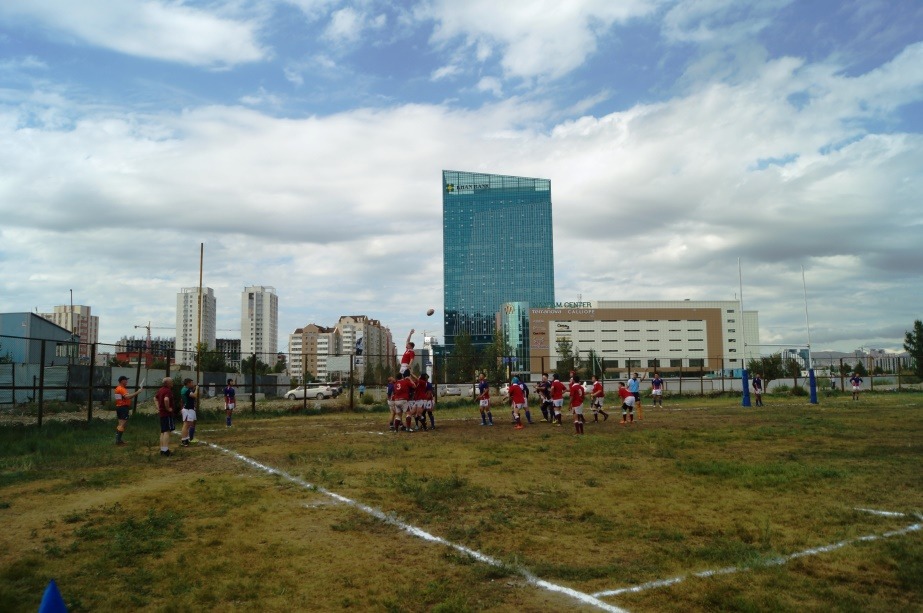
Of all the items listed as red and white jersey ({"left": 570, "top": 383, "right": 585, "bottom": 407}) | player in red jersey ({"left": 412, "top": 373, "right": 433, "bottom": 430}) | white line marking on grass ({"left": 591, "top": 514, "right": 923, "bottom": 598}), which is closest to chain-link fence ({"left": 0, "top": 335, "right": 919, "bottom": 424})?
red and white jersey ({"left": 570, "top": 383, "right": 585, "bottom": 407})

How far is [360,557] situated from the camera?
7238mm

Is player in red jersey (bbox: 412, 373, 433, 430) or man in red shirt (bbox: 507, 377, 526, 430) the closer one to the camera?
player in red jersey (bbox: 412, 373, 433, 430)

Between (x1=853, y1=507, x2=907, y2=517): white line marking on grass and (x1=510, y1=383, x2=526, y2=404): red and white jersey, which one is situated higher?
(x1=510, y1=383, x2=526, y2=404): red and white jersey

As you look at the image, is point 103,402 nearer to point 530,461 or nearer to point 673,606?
point 530,461

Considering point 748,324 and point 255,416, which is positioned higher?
point 748,324

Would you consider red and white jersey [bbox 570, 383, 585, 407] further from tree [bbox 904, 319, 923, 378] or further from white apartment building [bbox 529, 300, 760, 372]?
white apartment building [bbox 529, 300, 760, 372]

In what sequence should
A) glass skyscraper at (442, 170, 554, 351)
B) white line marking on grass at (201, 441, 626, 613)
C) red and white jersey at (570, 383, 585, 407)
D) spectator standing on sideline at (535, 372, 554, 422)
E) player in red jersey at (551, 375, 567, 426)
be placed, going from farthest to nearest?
1. glass skyscraper at (442, 170, 554, 351)
2. spectator standing on sideline at (535, 372, 554, 422)
3. player in red jersey at (551, 375, 567, 426)
4. red and white jersey at (570, 383, 585, 407)
5. white line marking on grass at (201, 441, 626, 613)

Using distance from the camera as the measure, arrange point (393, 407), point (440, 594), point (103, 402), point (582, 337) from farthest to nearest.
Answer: point (582, 337), point (103, 402), point (393, 407), point (440, 594)

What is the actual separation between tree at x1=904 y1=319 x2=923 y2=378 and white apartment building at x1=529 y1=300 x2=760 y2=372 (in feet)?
257

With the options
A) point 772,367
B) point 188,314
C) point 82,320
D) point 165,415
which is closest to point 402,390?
point 165,415

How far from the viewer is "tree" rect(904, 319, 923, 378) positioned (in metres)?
74.7

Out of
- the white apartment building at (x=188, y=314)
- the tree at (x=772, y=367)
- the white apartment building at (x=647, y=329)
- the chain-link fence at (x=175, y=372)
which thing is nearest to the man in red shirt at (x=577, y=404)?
the chain-link fence at (x=175, y=372)

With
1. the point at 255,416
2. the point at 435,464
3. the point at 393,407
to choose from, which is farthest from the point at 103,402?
the point at 435,464

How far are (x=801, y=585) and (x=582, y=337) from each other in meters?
156
